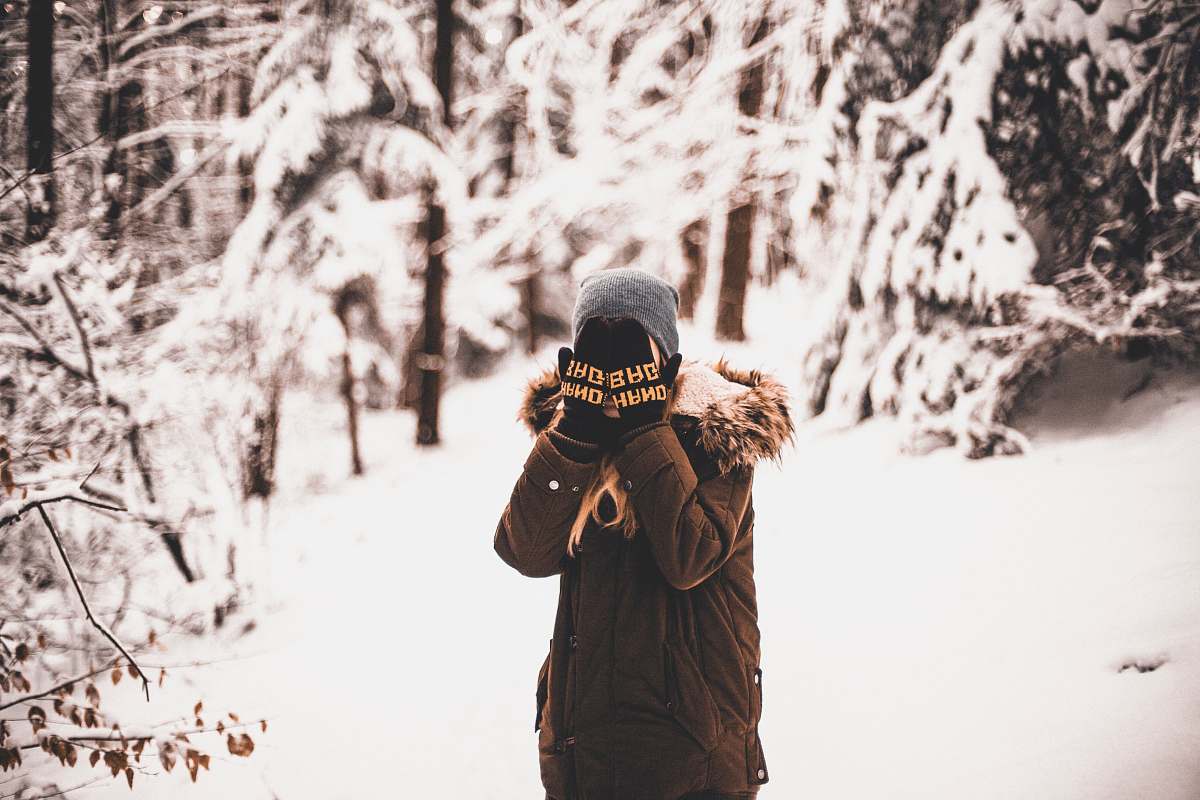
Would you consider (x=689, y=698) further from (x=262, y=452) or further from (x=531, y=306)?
(x=531, y=306)

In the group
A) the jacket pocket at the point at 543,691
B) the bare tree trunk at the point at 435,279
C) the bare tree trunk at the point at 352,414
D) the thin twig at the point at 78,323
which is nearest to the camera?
the jacket pocket at the point at 543,691

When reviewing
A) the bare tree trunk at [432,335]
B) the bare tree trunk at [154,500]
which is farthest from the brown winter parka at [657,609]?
the bare tree trunk at [432,335]

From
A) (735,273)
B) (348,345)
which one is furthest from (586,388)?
(735,273)

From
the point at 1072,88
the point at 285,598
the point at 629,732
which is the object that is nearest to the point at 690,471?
the point at 629,732

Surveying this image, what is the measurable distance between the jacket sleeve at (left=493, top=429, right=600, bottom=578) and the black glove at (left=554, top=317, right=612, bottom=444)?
0.12ft

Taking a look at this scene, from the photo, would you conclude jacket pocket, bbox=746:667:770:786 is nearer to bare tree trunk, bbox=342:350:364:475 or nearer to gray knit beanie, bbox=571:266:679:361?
gray knit beanie, bbox=571:266:679:361

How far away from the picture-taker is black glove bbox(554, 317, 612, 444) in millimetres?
1728

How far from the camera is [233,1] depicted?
323 inches

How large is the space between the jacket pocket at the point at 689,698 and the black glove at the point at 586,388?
62 cm

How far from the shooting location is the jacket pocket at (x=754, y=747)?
1.79 meters

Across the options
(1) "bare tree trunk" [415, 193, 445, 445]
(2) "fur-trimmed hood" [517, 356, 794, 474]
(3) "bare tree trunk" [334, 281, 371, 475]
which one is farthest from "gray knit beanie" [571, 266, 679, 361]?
(3) "bare tree trunk" [334, 281, 371, 475]

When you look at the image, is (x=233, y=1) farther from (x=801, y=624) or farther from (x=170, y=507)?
(x=801, y=624)

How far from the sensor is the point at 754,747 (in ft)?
5.96

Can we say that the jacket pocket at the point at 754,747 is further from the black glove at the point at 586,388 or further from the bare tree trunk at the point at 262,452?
the bare tree trunk at the point at 262,452
